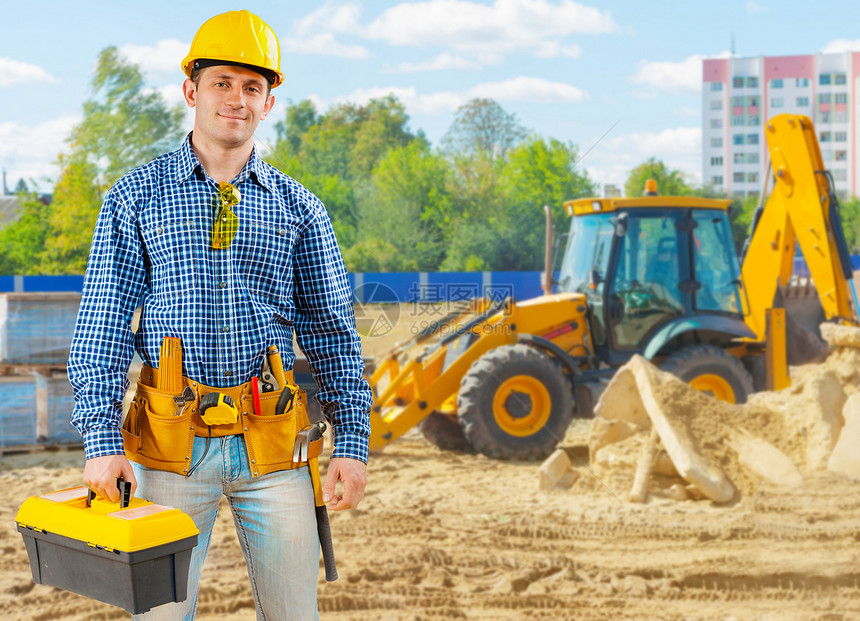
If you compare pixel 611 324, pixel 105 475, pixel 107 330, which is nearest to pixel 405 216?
pixel 611 324

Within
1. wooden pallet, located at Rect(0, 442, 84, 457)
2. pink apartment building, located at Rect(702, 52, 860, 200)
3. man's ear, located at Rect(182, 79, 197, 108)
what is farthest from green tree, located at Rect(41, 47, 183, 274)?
pink apartment building, located at Rect(702, 52, 860, 200)

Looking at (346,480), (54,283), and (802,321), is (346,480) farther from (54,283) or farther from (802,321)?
(54,283)

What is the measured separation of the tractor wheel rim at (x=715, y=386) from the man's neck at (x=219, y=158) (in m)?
6.08

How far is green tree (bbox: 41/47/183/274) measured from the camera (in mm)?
23359

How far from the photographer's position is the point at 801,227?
772cm

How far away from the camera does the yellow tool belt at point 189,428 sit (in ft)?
6.20

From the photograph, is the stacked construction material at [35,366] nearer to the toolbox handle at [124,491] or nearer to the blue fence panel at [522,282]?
the toolbox handle at [124,491]

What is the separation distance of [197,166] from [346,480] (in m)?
0.84

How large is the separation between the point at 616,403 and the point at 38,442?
5105 mm

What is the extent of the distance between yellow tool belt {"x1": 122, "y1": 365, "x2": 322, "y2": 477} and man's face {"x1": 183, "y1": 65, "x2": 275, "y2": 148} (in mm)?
579

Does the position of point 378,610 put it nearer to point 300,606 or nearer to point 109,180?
point 300,606

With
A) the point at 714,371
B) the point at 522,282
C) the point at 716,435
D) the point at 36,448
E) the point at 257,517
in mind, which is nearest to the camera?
the point at 257,517

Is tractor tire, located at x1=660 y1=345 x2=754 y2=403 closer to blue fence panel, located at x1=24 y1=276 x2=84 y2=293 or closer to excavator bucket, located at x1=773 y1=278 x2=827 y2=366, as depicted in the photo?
excavator bucket, located at x1=773 y1=278 x2=827 y2=366

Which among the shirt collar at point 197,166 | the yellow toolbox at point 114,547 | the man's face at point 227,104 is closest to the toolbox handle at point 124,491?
the yellow toolbox at point 114,547
